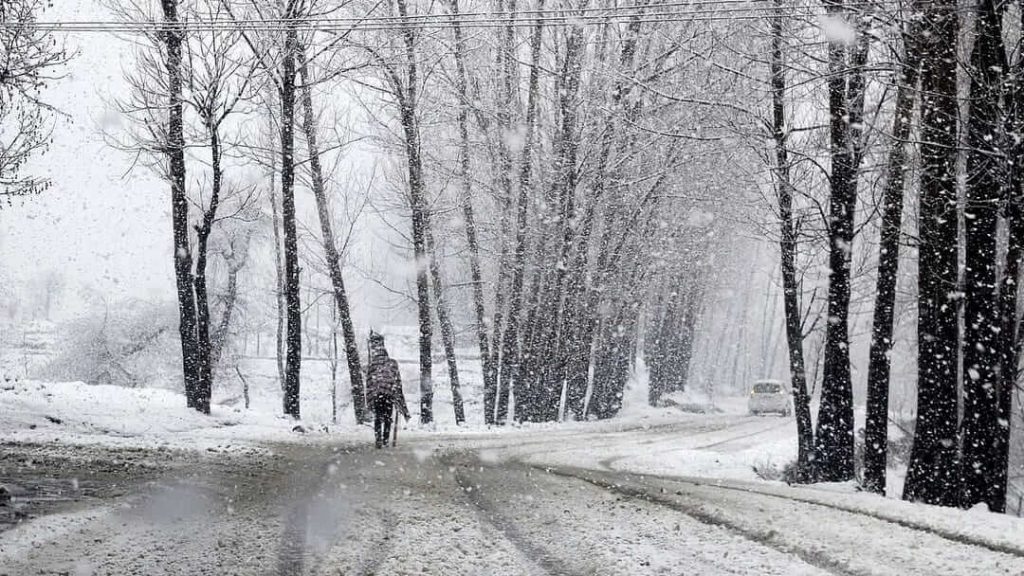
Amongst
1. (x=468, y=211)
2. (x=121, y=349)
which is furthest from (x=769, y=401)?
(x=121, y=349)

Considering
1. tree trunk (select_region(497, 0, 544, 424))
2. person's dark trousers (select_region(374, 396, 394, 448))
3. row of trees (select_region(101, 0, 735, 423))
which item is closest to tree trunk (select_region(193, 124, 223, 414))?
row of trees (select_region(101, 0, 735, 423))

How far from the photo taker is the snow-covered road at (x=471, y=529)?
17.4 feet

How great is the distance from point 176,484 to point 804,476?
9964 millimetres

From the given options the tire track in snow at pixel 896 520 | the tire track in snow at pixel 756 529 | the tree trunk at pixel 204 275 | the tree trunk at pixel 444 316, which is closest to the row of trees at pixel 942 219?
the tire track in snow at pixel 896 520

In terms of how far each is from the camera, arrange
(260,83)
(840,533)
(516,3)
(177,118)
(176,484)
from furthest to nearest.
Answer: (516,3) → (260,83) → (177,118) → (176,484) → (840,533)

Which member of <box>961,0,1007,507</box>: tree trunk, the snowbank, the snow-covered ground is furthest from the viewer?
the snowbank

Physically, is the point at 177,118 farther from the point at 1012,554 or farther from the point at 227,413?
the point at 1012,554

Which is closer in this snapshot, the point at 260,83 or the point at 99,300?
the point at 260,83

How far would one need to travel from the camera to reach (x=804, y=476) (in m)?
13.2

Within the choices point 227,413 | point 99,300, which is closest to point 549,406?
point 227,413

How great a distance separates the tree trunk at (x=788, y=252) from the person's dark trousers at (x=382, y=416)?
22.7 ft

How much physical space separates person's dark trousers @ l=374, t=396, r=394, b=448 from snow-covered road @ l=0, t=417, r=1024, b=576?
113 inches

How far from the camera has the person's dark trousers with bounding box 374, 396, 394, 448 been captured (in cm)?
1281

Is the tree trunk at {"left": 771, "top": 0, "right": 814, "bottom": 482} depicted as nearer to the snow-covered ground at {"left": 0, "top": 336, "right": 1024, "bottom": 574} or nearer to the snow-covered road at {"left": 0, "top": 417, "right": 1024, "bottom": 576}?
the snow-covered ground at {"left": 0, "top": 336, "right": 1024, "bottom": 574}
